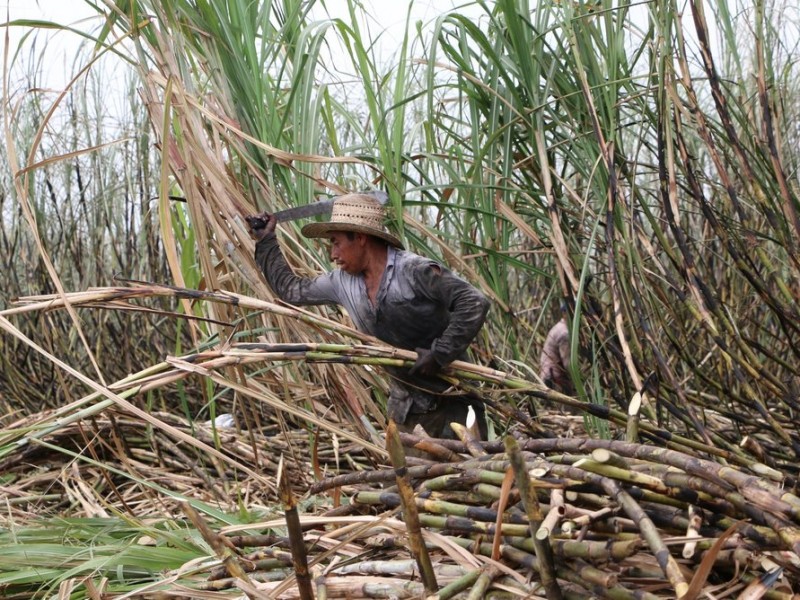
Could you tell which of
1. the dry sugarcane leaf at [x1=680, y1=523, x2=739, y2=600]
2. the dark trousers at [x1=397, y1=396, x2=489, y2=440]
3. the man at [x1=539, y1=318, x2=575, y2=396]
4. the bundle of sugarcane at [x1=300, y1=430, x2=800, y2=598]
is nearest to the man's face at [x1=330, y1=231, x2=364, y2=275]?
the dark trousers at [x1=397, y1=396, x2=489, y2=440]

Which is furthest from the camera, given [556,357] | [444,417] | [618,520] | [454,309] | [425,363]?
[556,357]

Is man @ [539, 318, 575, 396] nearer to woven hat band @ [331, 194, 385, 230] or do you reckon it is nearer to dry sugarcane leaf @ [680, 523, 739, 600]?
woven hat band @ [331, 194, 385, 230]

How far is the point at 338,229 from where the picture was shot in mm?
2967

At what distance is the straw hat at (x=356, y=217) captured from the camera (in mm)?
2947

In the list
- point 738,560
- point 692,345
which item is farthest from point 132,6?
point 692,345

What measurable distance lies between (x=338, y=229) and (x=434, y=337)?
1.51ft

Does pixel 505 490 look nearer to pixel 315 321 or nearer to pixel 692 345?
pixel 315 321

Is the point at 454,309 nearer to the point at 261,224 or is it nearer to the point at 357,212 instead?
the point at 357,212

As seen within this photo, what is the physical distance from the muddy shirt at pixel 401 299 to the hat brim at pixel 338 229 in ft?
0.25

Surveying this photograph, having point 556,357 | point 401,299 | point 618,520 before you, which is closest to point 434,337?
point 401,299

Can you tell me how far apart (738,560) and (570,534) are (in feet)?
0.89

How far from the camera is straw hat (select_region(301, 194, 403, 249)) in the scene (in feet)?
9.67

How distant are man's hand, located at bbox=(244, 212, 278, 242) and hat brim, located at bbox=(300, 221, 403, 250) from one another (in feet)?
0.33

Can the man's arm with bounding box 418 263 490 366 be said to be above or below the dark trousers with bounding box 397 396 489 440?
above
